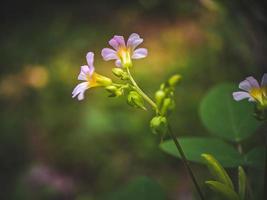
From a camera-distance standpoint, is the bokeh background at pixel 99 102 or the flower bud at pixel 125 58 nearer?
the flower bud at pixel 125 58

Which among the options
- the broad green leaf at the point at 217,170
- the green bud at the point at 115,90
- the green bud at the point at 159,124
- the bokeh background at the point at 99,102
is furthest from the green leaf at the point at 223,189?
the bokeh background at the point at 99,102

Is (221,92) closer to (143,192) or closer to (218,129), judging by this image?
(218,129)

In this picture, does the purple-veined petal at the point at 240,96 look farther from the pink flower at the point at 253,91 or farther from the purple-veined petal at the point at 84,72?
the purple-veined petal at the point at 84,72

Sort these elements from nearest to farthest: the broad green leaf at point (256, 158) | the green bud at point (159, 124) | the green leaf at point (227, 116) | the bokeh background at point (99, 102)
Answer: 1. the green bud at point (159, 124)
2. the broad green leaf at point (256, 158)
3. the green leaf at point (227, 116)
4. the bokeh background at point (99, 102)

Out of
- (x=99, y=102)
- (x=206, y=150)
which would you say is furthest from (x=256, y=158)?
→ (x=99, y=102)

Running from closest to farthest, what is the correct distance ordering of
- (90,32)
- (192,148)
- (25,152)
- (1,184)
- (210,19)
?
1. (192,148)
2. (210,19)
3. (1,184)
4. (25,152)
5. (90,32)

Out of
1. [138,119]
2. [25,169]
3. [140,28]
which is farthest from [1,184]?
[140,28]

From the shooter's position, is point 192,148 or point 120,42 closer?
point 120,42
